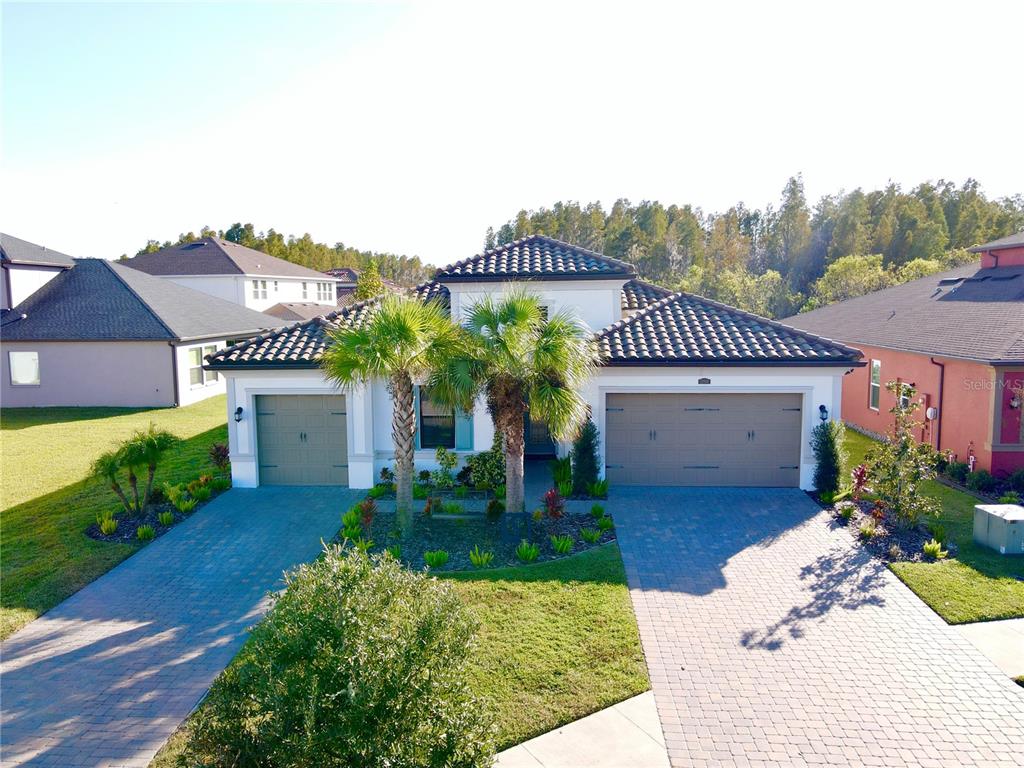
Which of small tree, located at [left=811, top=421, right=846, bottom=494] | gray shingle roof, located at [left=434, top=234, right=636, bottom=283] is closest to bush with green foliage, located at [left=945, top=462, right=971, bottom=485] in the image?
small tree, located at [left=811, top=421, right=846, bottom=494]

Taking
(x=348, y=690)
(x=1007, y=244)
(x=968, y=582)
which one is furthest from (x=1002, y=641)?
(x=1007, y=244)

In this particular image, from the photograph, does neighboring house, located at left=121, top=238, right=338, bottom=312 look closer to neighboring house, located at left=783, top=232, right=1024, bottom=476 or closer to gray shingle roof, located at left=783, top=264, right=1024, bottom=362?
gray shingle roof, located at left=783, top=264, right=1024, bottom=362

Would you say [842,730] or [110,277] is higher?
[110,277]

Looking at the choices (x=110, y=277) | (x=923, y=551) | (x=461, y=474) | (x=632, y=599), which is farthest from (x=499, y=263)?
(x=110, y=277)

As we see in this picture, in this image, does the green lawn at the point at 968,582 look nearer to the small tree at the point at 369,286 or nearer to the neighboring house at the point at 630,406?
the neighboring house at the point at 630,406

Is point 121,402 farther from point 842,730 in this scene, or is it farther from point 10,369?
point 842,730

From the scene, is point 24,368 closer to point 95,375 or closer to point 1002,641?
point 95,375
